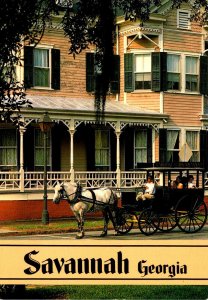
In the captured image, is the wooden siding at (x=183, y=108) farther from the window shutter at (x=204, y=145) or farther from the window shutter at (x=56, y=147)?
the window shutter at (x=56, y=147)

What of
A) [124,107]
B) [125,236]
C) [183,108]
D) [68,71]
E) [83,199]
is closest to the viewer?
[83,199]

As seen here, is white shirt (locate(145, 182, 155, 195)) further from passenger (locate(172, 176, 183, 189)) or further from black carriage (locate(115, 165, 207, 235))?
passenger (locate(172, 176, 183, 189))

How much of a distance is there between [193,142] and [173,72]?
351 cm

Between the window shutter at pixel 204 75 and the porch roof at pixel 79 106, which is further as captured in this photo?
the window shutter at pixel 204 75

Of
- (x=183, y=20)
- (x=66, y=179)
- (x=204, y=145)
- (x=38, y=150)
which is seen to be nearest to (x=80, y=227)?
(x=66, y=179)

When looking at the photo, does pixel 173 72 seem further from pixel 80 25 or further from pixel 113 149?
pixel 80 25

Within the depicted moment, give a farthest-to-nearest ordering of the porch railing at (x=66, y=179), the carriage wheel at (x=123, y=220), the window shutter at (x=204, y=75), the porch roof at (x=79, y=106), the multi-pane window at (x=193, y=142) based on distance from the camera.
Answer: the window shutter at (x=204, y=75) → the multi-pane window at (x=193, y=142) → the porch roof at (x=79, y=106) → the porch railing at (x=66, y=179) → the carriage wheel at (x=123, y=220)

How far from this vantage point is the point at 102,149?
94.0 feet

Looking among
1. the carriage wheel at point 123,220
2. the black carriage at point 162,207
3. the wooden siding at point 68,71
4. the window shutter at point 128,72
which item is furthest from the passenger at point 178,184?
the window shutter at point 128,72

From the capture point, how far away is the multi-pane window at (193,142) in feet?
98.2

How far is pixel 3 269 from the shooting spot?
172 inches

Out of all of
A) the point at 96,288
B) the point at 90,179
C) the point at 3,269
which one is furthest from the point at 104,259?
the point at 90,179

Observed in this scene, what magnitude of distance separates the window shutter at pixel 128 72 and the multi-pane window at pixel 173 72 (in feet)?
5.67

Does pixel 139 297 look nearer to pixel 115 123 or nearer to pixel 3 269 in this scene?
pixel 3 269
